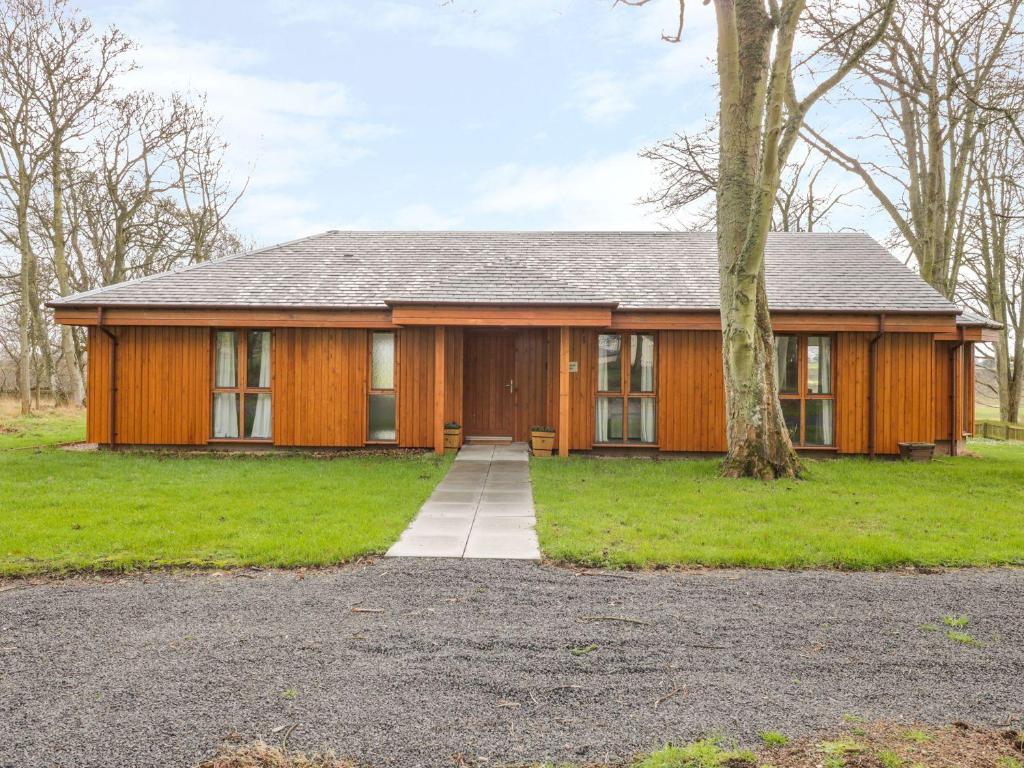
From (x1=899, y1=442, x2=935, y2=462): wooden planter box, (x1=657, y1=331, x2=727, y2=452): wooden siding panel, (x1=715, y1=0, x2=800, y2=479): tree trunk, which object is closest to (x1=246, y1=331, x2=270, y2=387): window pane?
(x1=657, y1=331, x2=727, y2=452): wooden siding panel

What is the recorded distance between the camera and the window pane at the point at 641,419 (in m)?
11.2

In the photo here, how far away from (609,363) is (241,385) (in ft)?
21.6

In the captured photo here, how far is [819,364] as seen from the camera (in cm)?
1117

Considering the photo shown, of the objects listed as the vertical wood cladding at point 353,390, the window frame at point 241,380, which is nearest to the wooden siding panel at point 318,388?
the vertical wood cladding at point 353,390

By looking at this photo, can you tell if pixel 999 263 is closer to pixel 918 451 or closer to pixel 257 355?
pixel 918 451

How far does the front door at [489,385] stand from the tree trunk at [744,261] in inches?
182

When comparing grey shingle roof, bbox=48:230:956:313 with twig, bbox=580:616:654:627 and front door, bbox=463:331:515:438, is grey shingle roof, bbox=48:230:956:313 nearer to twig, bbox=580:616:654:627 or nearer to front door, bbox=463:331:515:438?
front door, bbox=463:331:515:438

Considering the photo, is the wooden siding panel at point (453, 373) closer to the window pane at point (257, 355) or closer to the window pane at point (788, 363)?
the window pane at point (257, 355)

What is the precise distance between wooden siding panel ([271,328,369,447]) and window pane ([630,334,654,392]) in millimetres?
4785

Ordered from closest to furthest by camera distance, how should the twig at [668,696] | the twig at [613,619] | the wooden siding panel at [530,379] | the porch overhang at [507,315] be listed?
the twig at [668,696] < the twig at [613,619] < the porch overhang at [507,315] < the wooden siding panel at [530,379]

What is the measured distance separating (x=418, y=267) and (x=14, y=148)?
42.1ft

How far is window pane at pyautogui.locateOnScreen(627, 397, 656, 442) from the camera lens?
1116 cm

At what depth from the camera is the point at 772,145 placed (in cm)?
813

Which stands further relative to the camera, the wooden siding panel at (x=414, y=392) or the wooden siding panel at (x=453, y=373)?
the wooden siding panel at (x=453, y=373)
